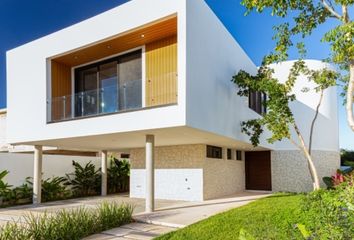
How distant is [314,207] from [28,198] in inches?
615

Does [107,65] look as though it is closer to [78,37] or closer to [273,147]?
[78,37]

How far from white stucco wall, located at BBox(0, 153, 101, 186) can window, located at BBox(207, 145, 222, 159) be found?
364 inches

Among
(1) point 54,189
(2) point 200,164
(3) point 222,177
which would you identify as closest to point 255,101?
(3) point 222,177

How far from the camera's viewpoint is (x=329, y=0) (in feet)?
30.6

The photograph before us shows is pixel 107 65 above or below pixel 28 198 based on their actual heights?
above

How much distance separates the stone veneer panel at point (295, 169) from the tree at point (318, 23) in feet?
43.2

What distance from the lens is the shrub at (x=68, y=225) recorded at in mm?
8156

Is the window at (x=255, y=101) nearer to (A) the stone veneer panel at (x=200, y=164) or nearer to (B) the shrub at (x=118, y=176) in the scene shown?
(A) the stone veneer panel at (x=200, y=164)

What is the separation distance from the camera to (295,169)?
74.8ft

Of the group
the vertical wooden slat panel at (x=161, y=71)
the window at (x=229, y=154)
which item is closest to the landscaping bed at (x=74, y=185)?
the window at (x=229, y=154)

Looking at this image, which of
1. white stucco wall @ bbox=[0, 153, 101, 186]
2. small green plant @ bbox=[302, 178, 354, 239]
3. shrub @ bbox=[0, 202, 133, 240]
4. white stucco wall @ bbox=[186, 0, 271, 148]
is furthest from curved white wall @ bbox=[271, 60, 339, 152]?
small green plant @ bbox=[302, 178, 354, 239]

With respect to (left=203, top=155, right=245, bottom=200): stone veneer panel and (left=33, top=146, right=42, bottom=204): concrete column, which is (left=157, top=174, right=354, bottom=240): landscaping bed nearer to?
(left=203, top=155, right=245, bottom=200): stone veneer panel

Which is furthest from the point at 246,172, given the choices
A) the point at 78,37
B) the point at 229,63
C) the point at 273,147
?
the point at 78,37

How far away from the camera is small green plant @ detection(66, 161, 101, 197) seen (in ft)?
66.7
